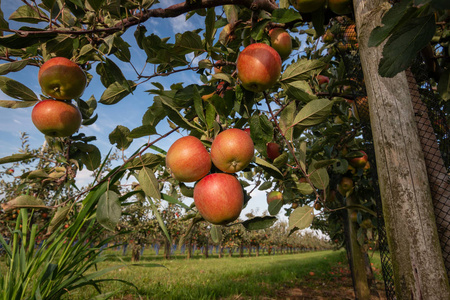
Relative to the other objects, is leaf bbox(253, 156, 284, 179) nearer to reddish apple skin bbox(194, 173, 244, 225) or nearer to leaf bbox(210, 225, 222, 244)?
reddish apple skin bbox(194, 173, 244, 225)

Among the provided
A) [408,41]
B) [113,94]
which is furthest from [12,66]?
[408,41]

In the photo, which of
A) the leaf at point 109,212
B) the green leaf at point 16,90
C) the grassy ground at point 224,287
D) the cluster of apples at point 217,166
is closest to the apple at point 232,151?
the cluster of apples at point 217,166

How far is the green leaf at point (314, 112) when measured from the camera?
102 cm

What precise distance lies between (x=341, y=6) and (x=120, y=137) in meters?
1.34

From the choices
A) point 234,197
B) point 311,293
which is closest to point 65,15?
point 234,197

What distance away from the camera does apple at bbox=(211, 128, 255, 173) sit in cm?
81

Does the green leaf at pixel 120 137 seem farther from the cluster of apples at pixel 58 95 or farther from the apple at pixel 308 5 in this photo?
the apple at pixel 308 5

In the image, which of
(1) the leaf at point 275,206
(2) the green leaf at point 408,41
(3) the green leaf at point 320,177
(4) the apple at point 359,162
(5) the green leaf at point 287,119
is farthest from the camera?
(4) the apple at point 359,162

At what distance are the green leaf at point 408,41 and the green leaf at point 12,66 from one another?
138cm

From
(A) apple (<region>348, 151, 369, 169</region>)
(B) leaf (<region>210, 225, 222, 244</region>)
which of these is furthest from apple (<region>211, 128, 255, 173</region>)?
(A) apple (<region>348, 151, 369, 169</region>)

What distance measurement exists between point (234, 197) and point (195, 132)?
1.24 ft

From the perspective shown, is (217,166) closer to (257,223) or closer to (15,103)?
(257,223)

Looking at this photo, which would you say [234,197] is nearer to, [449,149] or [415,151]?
[415,151]

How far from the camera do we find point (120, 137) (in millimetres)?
1244
